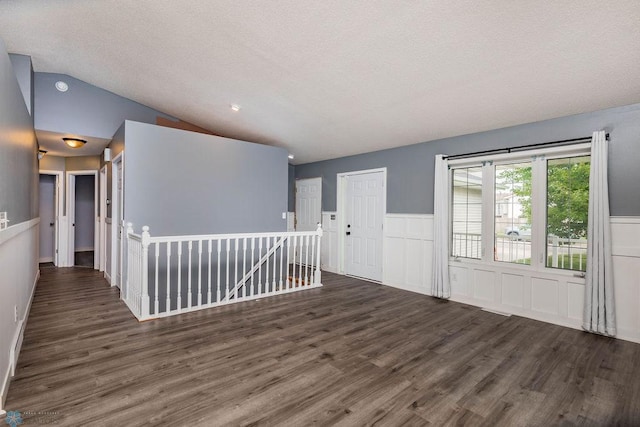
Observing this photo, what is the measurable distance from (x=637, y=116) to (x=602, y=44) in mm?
1326

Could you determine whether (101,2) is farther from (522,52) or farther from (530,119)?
(530,119)

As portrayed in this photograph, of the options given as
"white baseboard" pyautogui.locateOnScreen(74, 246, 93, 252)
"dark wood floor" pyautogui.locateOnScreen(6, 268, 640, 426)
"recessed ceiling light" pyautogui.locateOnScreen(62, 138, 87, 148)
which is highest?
"recessed ceiling light" pyautogui.locateOnScreen(62, 138, 87, 148)

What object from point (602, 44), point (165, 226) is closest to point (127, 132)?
point (165, 226)

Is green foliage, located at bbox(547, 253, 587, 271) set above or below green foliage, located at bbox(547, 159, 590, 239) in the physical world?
below

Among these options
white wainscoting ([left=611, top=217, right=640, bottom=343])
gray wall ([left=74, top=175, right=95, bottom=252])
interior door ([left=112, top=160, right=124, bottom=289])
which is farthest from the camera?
gray wall ([left=74, top=175, right=95, bottom=252])

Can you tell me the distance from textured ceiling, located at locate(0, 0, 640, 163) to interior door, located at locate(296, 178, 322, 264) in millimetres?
2313

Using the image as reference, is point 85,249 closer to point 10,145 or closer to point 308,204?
point 308,204

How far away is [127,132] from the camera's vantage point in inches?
165

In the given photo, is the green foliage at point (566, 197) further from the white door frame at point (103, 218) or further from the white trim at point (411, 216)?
the white door frame at point (103, 218)

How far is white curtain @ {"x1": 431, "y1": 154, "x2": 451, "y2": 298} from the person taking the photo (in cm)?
461

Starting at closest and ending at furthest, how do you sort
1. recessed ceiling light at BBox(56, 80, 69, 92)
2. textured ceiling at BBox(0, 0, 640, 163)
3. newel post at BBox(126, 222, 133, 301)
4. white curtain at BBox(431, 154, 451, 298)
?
textured ceiling at BBox(0, 0, 640, 163) < newel post at BBox(126, 222, 133, 301) < white curtain at BBox(431, 154, 451, 298) < recessed ceiling light at BBox(56, 80, 69, 92)

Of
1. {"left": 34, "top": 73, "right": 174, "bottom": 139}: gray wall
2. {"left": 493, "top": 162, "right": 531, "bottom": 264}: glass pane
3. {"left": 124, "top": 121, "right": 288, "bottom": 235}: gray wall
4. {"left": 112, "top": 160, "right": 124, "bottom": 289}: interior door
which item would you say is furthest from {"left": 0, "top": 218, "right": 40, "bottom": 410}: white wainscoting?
{"left": 493, "top": 162, "right": 531, "bottom": 264}: glass pane

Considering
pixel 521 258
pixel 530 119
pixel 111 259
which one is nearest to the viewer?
pixel 530 119

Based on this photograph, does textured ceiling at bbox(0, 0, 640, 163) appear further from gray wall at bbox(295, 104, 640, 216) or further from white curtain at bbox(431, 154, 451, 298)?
white curtain at bbox(431, 154, 451, 298)
